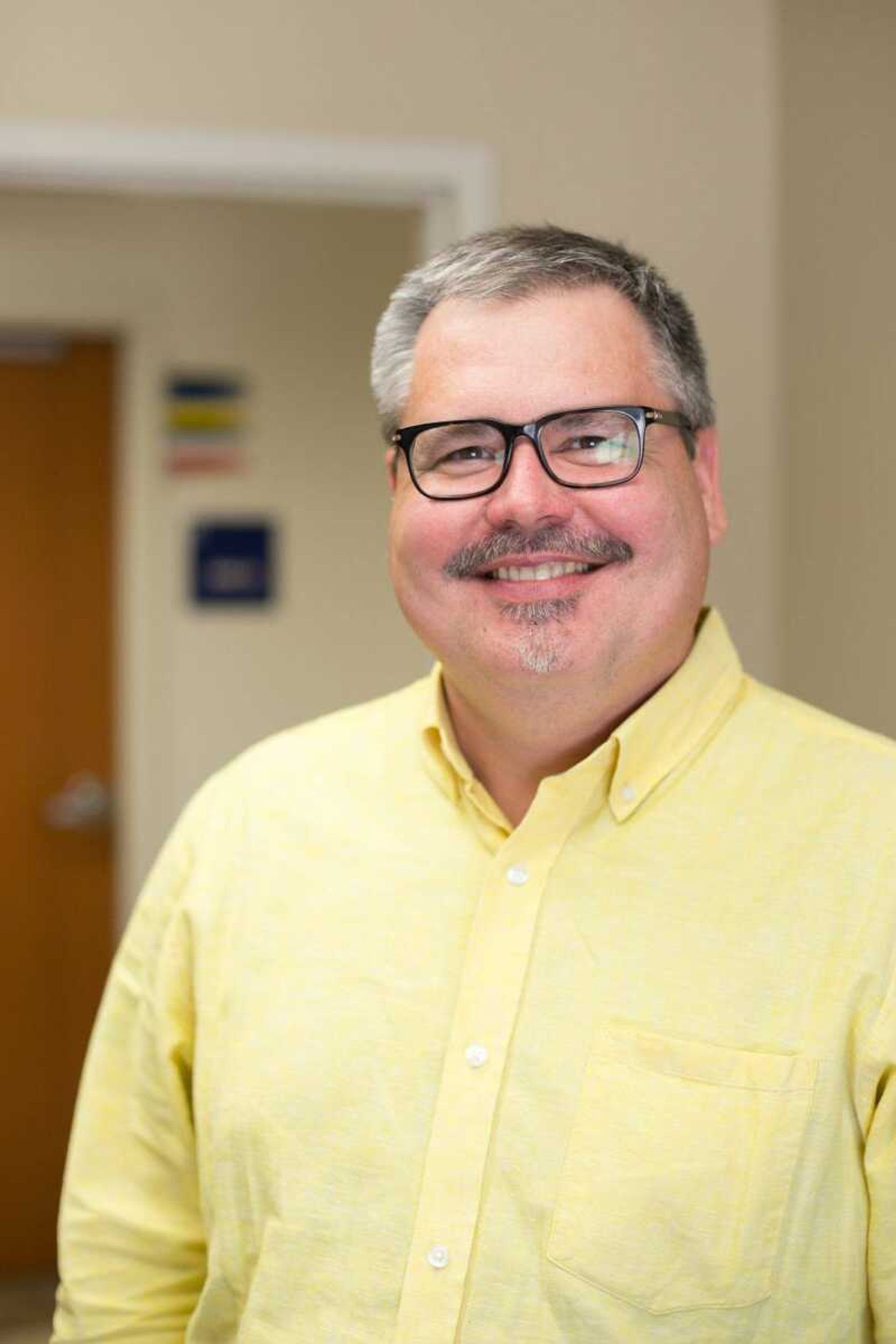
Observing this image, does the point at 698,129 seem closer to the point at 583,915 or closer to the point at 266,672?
the point at 583,915

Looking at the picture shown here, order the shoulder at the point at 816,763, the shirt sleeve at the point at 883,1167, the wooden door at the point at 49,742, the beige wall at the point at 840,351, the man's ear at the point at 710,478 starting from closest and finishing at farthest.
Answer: the shirt sleeve at the point at 883,1167, the shoulder at the point at 816,763, the man's ear at the point at 710,478, the beige wall at the point at 840,351, the wooden door at the point at 49,742

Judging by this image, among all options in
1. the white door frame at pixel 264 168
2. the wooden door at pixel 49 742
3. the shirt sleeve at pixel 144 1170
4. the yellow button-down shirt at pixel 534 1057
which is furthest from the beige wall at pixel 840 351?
the wooden door at pixel 49 742

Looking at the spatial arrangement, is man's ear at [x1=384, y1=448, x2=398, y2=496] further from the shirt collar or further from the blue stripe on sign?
the blue stripe on sign

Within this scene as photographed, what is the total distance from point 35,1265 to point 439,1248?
274 cm

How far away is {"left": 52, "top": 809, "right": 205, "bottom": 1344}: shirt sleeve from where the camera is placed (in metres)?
1.33

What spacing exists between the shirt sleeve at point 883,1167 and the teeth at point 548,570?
40 centimetres

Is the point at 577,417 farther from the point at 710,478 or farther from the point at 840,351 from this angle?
the point at 840,351

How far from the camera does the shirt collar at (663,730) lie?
1150 millimetres

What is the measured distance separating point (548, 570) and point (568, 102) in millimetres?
1395

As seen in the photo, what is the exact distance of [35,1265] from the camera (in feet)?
11.2

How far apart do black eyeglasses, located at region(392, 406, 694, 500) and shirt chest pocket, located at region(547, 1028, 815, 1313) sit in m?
0.46

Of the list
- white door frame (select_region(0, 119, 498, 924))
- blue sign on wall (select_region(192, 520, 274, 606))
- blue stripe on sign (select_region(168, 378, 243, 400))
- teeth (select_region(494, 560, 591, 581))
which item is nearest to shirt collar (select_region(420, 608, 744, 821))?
teeth (select_region(494, 560, 591, 581))

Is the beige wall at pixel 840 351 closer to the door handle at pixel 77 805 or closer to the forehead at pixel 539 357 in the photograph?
the forehead at pixel 539 357

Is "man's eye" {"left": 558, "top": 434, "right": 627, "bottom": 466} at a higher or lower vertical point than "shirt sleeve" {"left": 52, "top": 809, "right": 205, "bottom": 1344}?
higher
